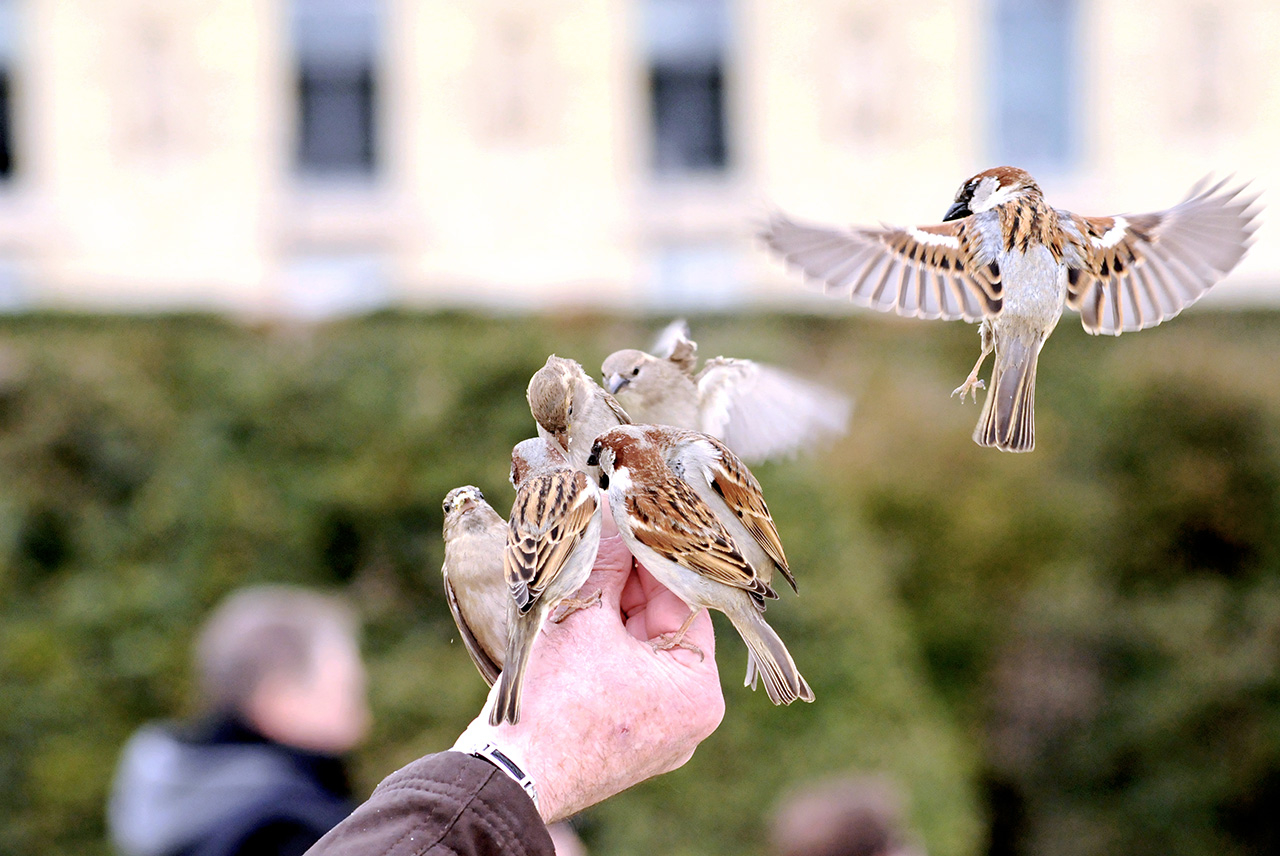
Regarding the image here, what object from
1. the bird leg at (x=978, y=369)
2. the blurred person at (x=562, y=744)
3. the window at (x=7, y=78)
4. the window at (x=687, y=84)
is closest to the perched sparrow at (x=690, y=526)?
the blurred person at (x=562, y=744)

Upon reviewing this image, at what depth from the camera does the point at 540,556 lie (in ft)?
5.52

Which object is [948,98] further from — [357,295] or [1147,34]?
[357,295]

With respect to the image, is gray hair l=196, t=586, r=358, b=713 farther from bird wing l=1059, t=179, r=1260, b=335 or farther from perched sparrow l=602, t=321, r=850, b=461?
bird wing l=1059, t=179, r=1260, b=335

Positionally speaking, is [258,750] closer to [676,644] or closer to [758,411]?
[758,411]

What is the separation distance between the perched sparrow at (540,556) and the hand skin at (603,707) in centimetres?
5

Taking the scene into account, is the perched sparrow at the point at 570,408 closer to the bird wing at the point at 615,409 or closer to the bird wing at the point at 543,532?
the bird wing at the point at 615,409

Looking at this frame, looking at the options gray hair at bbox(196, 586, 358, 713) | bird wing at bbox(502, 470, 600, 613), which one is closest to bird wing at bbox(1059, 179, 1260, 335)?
bird wing at bbox(502, 470, 600, 613)

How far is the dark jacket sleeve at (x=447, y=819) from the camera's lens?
5.47 ft

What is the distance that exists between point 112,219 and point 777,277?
7366 mm

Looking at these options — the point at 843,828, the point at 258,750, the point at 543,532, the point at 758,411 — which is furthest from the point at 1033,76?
the point at 543,532

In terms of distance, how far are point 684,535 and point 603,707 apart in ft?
0.82

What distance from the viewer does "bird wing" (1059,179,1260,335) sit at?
1411 mm

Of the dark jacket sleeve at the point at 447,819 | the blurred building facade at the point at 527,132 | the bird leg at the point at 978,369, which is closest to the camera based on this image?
the bird leg at the point at 978,369

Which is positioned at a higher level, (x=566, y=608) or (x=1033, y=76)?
(x=1033, y=76)
